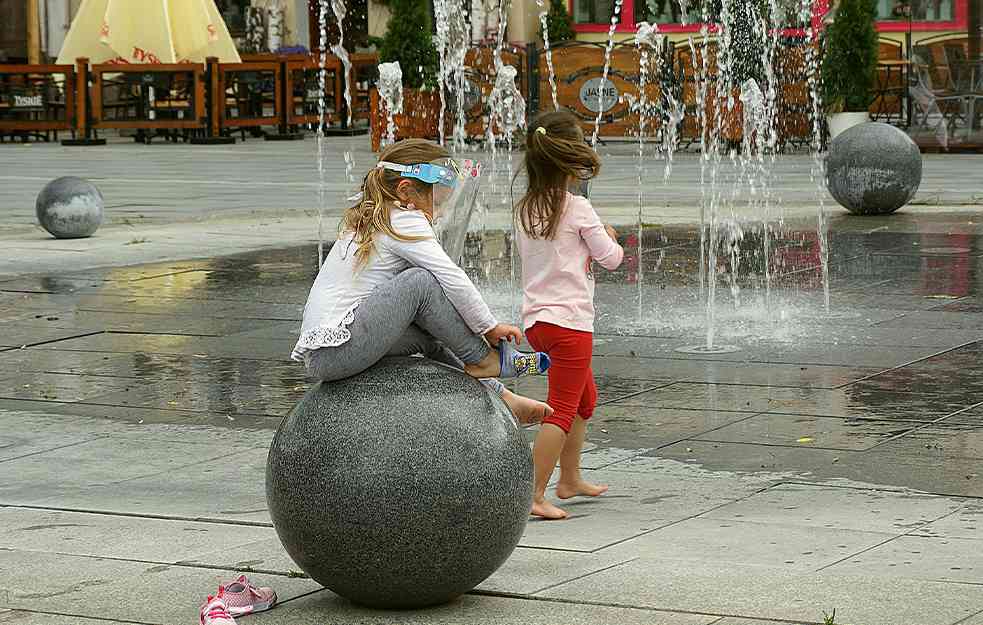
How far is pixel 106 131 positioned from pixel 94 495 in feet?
95.3

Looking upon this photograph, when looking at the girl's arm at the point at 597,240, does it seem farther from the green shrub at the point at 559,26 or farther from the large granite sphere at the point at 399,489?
the green shrub at the point at 559,26

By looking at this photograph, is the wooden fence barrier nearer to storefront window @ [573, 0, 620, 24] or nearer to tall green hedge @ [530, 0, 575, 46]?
tall green hedge @ [530, 0, 575, 46]

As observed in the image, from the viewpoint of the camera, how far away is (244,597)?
194 inches

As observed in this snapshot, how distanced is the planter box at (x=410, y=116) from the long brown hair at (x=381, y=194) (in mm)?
22051

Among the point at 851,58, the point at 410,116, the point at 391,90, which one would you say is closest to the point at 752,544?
the point at 851,58

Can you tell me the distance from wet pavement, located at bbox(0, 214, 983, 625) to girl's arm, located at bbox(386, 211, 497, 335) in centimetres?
83

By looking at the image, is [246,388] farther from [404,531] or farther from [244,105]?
[244,105]

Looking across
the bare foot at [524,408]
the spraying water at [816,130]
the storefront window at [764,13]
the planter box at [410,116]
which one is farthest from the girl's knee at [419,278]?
the storefront window at [764,13]

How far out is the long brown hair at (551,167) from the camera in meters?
6.36

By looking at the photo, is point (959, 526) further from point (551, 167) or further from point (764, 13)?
point (764, 13)

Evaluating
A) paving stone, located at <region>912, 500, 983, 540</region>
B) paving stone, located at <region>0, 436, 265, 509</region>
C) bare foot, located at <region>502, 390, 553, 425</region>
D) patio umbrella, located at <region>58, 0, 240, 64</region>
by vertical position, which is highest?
patio umbrella, located at <region>58, 0, 240, 64</region>

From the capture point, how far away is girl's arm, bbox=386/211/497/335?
205 inches

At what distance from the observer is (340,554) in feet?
15.7

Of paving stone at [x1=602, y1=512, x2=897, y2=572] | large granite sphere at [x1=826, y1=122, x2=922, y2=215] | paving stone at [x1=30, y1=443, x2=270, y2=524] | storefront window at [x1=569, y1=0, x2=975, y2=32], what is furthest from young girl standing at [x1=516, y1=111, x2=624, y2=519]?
storefront window at [x1=569, y1=0, x2=975, y2=32]
